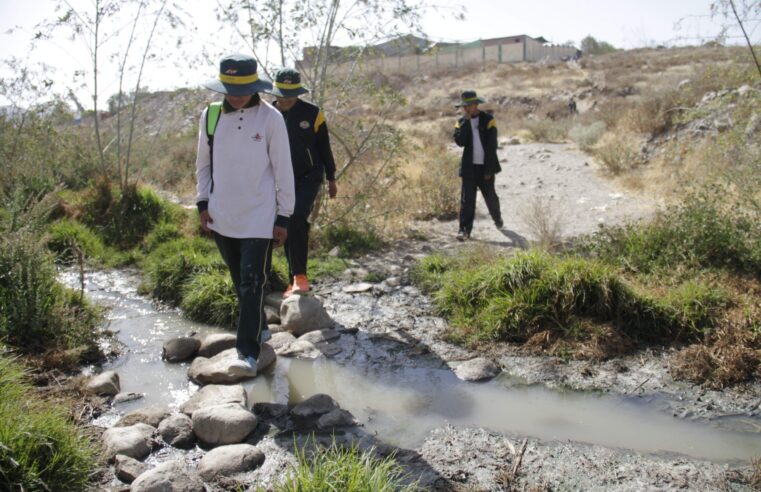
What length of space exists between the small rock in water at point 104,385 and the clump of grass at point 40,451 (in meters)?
0.92

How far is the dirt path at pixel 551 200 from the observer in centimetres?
854

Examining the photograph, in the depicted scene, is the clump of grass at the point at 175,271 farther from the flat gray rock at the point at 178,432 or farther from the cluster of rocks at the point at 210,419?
the flat gray rock at the point at 178,432

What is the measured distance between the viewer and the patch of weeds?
5.90 m

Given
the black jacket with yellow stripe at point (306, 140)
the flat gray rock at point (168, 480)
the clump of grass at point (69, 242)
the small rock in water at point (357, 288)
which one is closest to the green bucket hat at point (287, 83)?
the black jacket with yellow stripe at point (306, 140)

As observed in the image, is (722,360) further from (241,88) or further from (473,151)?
(473,151)

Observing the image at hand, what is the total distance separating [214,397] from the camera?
4160mm

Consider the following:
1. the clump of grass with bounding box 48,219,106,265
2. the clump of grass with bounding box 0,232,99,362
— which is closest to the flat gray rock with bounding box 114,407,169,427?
the clump of grass with bounding box 0,232,99,362

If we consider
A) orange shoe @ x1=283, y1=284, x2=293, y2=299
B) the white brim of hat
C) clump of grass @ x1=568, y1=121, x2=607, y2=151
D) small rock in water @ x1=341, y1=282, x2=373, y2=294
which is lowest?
small rock in water @ x1=341, y1=282, x2=373, y2=294

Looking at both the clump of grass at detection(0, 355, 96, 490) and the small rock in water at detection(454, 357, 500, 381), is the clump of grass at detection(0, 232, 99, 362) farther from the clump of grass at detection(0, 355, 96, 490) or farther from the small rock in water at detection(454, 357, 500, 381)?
the small rock in water at detection(454, 357, 500, 381)

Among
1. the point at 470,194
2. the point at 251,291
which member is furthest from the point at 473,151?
the point at 251,291

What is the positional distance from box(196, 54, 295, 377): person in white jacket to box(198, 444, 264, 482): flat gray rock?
938 millimetres

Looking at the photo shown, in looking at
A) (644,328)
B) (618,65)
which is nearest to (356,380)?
(644,328)

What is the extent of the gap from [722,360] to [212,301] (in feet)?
13.7

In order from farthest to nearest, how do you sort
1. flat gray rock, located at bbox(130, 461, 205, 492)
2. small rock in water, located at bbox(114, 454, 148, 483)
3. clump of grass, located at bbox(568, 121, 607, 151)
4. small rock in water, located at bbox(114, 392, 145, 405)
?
clump of grass, located at bbox(568, 121, 607, 151) → small rock in water, located at bbox(114, 392, 145, 405) → small rock in water, located at bbox(114, 454, 148, 483) → flat gray rock, located at bbox(130, 461, 205, 492)
